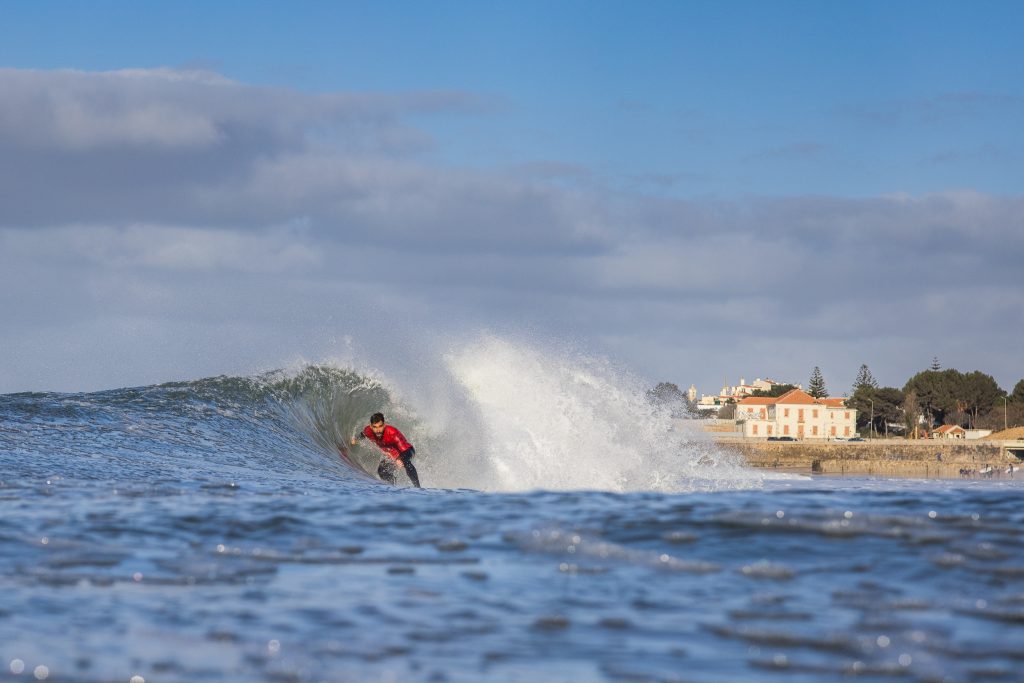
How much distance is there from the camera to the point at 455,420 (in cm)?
2123

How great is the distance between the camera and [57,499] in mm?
7832

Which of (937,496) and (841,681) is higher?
(937,496)

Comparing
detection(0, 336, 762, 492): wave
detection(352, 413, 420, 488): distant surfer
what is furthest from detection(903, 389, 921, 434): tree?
detection(352, 413, 420, 488): distant surfer

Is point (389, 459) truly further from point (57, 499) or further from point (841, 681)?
point (841, 681)

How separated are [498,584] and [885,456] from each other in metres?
99.6

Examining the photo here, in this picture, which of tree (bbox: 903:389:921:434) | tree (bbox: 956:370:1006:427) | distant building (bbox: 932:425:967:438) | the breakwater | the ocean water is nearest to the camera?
the ocean water

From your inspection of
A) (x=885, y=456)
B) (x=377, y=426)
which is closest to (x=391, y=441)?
(x=377, y=426)

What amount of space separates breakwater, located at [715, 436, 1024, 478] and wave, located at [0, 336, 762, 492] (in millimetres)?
72009

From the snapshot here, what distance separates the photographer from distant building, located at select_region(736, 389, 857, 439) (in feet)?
470

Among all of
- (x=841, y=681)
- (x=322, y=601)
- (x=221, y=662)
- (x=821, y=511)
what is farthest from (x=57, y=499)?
(x=841, y=681)

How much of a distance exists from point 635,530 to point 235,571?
2150 millimetres

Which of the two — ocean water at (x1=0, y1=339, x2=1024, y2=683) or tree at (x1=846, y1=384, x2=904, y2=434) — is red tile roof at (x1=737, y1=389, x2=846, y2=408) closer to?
tree at (x1=846, y1=384, x2=904, y2=434)

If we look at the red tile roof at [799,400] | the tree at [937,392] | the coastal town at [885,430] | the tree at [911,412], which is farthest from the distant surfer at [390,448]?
the red tile roof at [799,400]

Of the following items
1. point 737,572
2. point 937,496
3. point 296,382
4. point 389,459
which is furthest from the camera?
point 296,382
